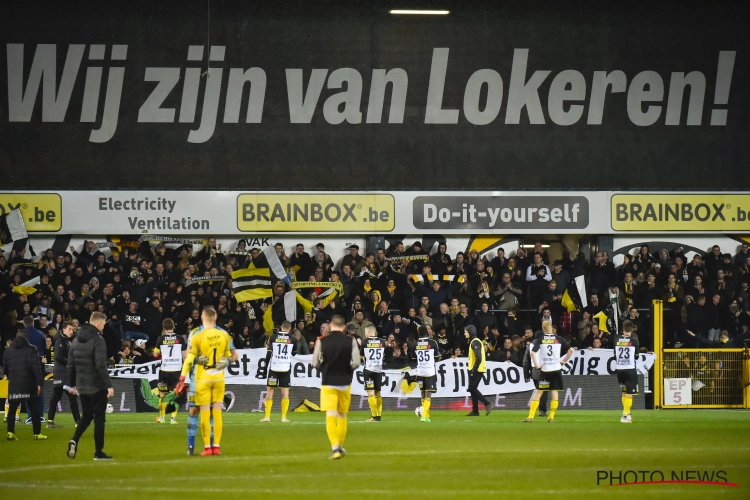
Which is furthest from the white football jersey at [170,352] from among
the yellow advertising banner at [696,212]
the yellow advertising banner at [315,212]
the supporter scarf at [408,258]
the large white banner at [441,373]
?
the yellow advertising banner at [696,212]

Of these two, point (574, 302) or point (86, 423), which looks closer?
point (86, 423)

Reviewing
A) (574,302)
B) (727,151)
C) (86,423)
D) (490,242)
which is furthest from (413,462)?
(727,151)

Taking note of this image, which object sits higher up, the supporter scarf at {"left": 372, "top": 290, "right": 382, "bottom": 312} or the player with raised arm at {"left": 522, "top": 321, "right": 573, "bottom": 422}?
the supporter scarf at {"left": 372, "top": 290, "right": 382, "bottom": 312}

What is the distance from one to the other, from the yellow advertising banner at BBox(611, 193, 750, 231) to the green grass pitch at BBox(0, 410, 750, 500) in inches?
399

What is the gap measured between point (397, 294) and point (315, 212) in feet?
11.8

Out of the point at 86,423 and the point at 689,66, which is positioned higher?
the point at 689,66

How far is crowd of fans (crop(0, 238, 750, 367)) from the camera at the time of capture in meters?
26.6

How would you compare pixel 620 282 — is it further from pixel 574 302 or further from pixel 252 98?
pixel 252 98

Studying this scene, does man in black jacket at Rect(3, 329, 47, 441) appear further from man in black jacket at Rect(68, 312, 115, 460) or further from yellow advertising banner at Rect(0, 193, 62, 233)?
yellow advertising banner at Rect(0, 193, 62, 233)

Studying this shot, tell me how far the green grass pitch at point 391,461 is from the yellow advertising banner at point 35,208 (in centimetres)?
887

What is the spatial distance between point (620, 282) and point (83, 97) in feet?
49.7

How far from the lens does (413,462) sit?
14.3m

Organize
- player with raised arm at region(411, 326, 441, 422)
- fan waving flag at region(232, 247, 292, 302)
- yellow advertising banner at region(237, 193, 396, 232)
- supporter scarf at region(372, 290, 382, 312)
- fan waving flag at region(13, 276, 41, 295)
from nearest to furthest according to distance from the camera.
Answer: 1. player with raised arm at region(411, 326, 441, 422)
2. fan waving flag at region(13, 276, 41, 295)
3. supporter scarf at region(372, 290, 382, 312)
4. fan waving flag at region(232, 247, 292, 302)
5. yellow advertising banner at region(237, 193, 396, 232)

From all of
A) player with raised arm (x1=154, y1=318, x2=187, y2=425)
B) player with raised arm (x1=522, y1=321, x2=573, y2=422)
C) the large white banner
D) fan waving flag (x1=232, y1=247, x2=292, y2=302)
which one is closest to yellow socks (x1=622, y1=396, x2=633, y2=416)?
player with raised arm (x1=522, y1=321, x2=573, y2=422)
